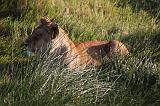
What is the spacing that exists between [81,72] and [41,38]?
155 cm

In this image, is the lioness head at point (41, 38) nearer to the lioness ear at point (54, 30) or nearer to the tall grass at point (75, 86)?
the lioness ear at point (54, 30)

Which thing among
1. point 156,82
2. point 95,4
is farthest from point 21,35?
point 156,82

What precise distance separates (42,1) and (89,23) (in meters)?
1.16

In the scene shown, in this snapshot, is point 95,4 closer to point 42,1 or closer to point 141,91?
point 42,1

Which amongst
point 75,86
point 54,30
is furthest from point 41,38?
point 75,86

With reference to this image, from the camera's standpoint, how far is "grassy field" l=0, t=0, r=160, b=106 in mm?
8183

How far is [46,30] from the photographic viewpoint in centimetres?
1016

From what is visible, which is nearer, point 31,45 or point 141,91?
point 141,91

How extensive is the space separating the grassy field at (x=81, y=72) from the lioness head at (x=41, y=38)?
1.06ft

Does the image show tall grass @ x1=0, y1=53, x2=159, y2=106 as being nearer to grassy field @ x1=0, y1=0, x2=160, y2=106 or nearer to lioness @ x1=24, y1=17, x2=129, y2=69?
grassy field @ x1=0, y1=0, x2=160, y2=106

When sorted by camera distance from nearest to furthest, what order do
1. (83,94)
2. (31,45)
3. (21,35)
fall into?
(83,94)
(31,45)
(21,35)

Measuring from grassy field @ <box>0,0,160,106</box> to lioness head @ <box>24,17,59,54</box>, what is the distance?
324mm

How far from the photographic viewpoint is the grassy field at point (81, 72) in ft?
26.8

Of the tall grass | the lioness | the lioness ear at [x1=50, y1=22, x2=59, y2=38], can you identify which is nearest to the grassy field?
the tall grass
